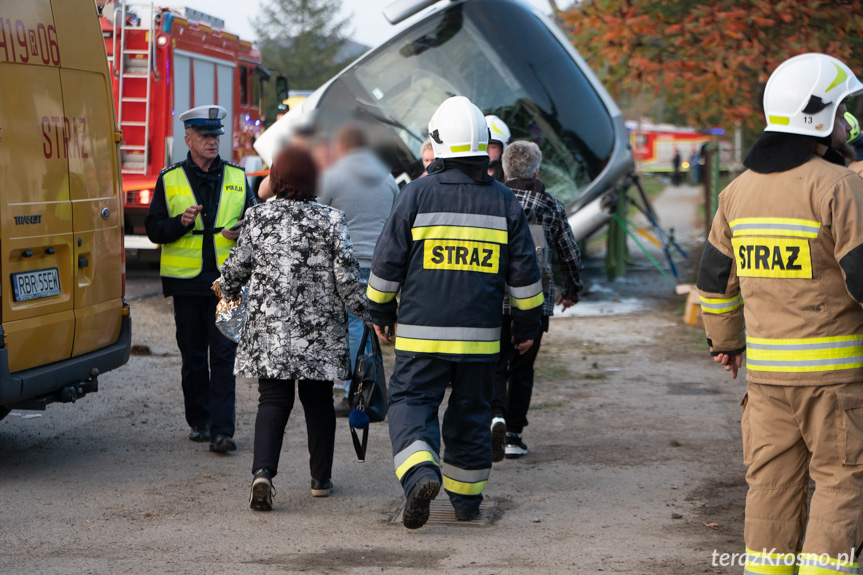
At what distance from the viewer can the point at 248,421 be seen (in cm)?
691

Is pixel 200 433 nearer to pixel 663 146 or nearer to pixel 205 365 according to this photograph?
pixel 205 365

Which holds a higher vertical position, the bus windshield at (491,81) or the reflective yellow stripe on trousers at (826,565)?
the bus windshield at (491,81)

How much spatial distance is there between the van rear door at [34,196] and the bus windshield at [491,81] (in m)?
5.56

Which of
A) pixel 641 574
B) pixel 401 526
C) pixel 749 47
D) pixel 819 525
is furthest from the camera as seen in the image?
pixel 749 47

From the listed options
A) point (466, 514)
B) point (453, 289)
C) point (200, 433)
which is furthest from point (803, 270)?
point (200, 433)

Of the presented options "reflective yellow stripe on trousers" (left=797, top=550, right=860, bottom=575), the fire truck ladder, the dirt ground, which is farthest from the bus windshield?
"reflective yellow stripe on trousers" (left=797, top=550, right=860, bottom=575)

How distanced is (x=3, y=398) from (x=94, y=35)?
212 cm

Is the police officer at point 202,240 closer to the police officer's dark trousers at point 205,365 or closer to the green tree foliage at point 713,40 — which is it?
the police officer's dark trousers at point 205,365

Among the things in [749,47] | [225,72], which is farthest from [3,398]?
[225,72]

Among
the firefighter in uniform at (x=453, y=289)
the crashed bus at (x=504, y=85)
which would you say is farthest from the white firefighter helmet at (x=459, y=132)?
the crashed bus at (x=504, y=85)

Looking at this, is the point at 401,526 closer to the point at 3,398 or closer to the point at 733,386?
the point at 3,398

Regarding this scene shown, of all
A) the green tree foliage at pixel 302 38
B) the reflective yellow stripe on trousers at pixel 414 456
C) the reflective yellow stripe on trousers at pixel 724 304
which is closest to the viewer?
the reflective yellow stripe on trousers at pixel 724 304

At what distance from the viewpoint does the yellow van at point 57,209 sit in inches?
203

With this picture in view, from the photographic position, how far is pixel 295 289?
499 centimetres
